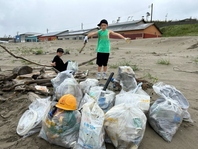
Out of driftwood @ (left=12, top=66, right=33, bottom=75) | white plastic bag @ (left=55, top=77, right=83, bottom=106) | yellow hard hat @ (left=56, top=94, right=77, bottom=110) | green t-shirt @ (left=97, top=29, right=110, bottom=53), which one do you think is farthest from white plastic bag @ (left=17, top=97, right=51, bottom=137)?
green t-shirt @ (left=97, top=29, right=110, bottom=53)

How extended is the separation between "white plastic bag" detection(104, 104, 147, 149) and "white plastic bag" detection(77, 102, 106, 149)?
3.9 inches

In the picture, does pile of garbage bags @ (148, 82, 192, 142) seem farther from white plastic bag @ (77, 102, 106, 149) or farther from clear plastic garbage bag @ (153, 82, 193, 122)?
white plastic bag @ (77, 102, 106, 149)

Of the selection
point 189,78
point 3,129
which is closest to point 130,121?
point 3,129

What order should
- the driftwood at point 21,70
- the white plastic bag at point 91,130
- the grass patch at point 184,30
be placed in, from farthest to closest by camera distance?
the grass patch at point 184,30 → the driftwood at point 21,70 → the white plastic bag at point 91,130

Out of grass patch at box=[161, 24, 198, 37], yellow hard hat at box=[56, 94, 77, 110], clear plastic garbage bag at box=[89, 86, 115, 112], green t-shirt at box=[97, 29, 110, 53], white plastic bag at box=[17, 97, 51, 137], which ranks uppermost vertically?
grass patch at box=[161, 24, 198, 37]

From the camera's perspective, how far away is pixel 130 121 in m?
1.88

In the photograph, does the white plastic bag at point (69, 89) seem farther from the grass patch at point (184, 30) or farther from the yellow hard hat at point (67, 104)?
the grass patch at point (184, 30)

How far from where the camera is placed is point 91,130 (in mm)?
1823

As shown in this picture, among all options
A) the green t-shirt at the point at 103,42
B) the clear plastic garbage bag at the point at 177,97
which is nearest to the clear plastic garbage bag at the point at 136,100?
the clear plastic garbage bag at the point at 177,97

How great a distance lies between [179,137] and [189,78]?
2.57 meters

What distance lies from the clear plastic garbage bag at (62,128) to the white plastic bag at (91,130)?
0.32ft

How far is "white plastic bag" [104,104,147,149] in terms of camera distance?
6.12ft

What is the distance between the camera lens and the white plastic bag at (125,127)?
6.12ft

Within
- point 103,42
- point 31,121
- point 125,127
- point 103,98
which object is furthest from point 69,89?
point 103,42
